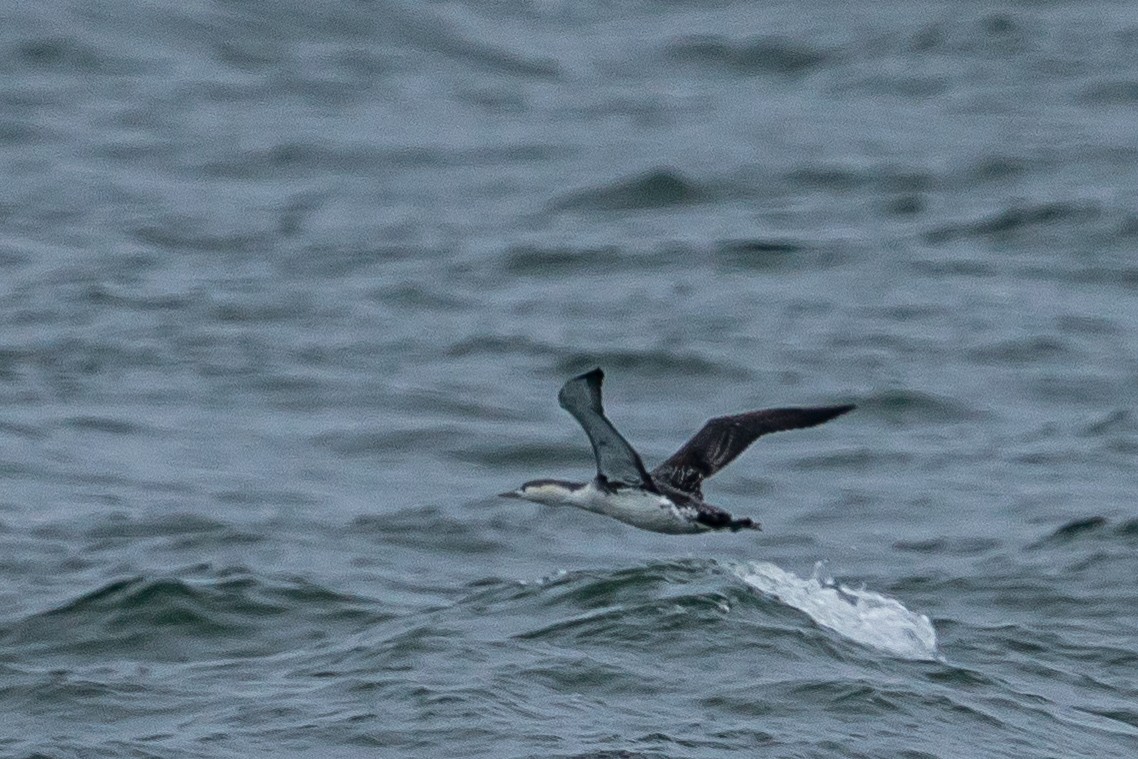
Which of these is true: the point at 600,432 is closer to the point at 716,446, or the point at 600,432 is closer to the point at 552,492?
the point at 552,492

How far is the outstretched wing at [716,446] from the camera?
1195 centimetres

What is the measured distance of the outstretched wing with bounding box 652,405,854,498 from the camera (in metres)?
11.9

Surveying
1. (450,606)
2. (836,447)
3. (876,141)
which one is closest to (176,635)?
(450,606)

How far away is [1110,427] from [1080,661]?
562cm

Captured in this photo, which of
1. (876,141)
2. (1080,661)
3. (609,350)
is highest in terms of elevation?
(876,141)

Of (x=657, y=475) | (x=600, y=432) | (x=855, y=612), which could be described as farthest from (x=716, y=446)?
(x=855, y=612)

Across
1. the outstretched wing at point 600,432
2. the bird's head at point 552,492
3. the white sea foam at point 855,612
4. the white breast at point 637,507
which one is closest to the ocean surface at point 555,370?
the white sea foam at point 855,612

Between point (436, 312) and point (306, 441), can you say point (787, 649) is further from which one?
point (436, 312)

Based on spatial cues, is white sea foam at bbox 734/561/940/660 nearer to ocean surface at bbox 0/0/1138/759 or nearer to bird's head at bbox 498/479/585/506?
ocean surface at bbox 0/0/1138/759

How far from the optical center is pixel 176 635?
46.7 feet

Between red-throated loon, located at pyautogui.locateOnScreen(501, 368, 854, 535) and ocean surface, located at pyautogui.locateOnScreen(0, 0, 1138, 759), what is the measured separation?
1.18 meters

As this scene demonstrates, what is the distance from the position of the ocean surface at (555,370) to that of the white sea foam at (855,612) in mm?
48

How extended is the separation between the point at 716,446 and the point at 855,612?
8.82ft

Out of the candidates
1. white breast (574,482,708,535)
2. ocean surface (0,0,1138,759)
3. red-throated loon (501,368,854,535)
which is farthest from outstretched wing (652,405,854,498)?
ocean surface (0,0,1138,759)
